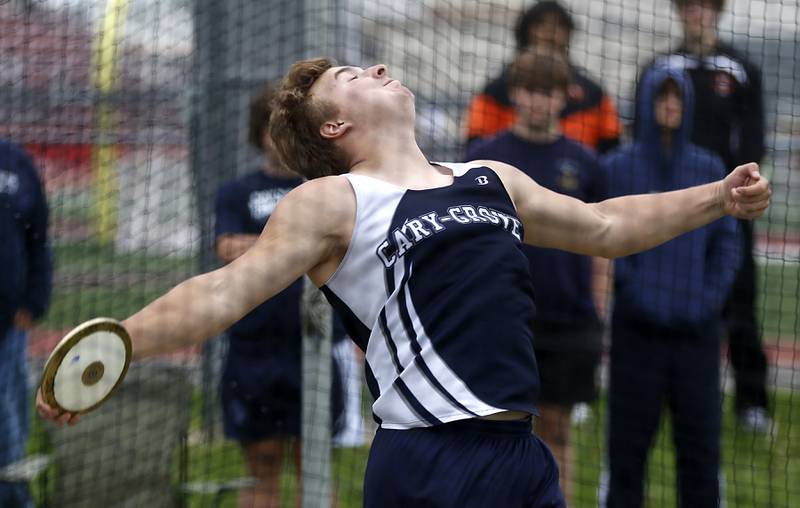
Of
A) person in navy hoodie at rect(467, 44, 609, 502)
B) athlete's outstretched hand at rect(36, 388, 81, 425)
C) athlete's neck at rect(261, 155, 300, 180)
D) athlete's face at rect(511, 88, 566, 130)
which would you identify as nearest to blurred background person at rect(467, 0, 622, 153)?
person in navy hoodie at rect(467, 44, 609, 502)

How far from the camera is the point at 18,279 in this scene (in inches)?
181

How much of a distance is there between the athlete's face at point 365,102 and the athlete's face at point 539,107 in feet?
6.14

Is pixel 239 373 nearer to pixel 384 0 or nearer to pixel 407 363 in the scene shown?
pixel 384 0

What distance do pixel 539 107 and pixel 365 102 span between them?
1.98 meters

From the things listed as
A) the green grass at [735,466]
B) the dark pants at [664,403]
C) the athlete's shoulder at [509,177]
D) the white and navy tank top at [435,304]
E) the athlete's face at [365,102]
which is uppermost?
the athlete's face at [365,102]

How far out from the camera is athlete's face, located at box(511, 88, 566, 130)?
4641mm

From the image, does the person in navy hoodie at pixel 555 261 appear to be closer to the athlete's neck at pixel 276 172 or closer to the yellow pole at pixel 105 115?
the athlete's neck at pixel 276 172

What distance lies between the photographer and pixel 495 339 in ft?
8.51

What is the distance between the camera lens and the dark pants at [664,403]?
457 centimetres

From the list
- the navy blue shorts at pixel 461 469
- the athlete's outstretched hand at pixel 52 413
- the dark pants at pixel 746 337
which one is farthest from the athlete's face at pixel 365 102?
the dark pants at pixel 746 337

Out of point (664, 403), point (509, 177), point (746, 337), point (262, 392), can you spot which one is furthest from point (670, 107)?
point (262, 392)

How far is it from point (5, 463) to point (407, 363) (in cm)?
261

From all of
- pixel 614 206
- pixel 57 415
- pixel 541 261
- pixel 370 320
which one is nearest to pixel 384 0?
pixel 541 261

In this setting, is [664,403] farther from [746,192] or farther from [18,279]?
[18,279]
